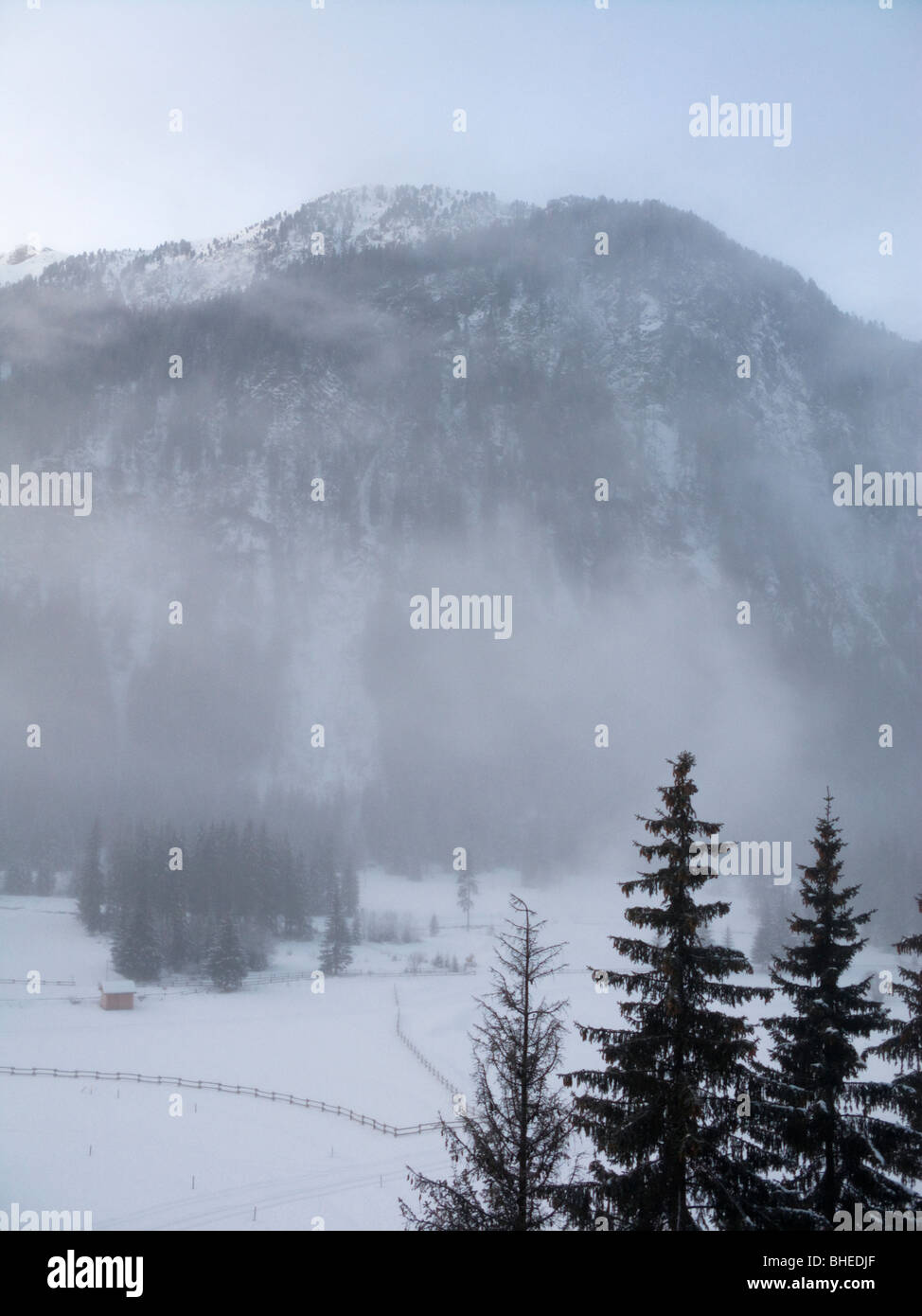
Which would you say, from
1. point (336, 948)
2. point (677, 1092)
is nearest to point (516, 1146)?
point (677, 1092)

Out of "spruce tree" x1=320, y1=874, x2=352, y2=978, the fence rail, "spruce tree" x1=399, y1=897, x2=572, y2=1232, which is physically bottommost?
"spruce tree" x1=320, y1=874, x2=352, y2=978

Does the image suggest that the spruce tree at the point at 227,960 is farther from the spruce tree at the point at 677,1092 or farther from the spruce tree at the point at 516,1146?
the spruce tree at the point at 677,1092

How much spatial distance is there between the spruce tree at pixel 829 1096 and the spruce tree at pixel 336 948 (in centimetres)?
5578

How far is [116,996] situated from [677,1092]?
47.4 m

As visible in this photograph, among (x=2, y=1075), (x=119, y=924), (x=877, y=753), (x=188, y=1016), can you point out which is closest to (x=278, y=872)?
(x=119, y=924)

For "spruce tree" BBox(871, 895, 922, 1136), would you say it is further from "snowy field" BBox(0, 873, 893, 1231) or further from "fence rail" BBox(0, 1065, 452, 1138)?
"fence rail" BBox(0, 1065, 452, 1138)

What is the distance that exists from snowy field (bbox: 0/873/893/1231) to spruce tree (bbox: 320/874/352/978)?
5.47ft

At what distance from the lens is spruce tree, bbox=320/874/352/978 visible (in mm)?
65438

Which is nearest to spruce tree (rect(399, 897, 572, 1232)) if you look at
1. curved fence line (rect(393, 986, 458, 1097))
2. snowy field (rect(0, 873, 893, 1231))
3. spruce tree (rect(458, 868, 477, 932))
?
snowy field (rect(0, 873, 893, 1231))

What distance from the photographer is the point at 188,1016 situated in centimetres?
4997

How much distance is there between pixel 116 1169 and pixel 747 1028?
2419 cm

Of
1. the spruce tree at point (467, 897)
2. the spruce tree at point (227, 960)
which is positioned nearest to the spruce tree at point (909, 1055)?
the spruce tree at point (227, 960)

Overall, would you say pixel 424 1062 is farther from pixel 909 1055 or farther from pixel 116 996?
pixel 909 1055

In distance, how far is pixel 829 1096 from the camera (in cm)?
1247
